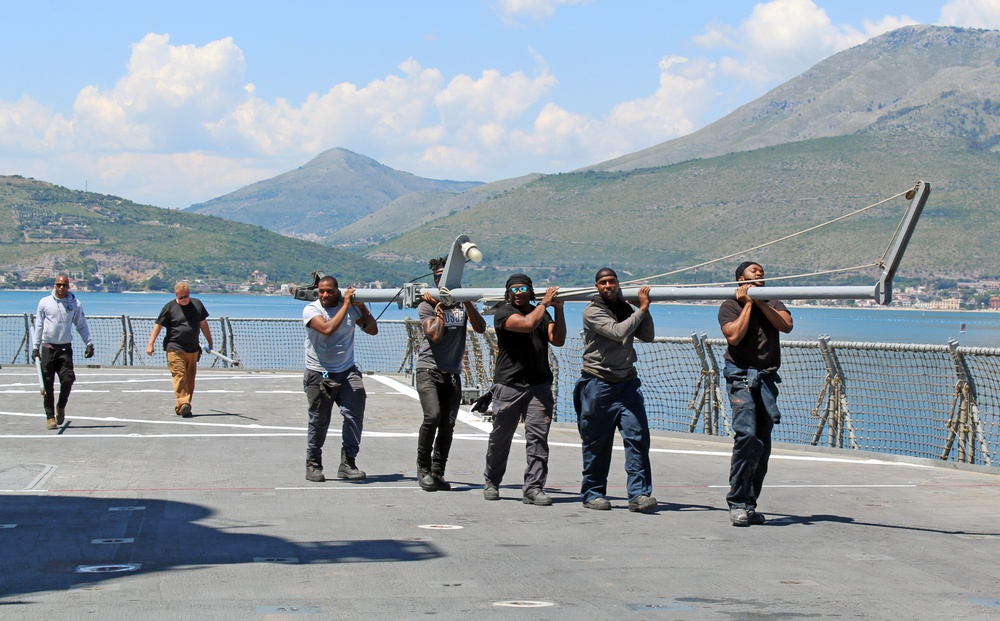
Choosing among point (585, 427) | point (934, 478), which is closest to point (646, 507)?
point (585, 427)

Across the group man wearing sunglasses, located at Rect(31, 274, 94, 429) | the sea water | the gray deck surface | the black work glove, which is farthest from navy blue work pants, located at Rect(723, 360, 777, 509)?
the sea water

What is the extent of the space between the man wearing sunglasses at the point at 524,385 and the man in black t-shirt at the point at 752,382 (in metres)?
1.47

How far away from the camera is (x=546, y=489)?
37.4ft

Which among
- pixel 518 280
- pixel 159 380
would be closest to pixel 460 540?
pixel 518 280

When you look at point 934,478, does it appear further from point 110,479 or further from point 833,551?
point 110,479

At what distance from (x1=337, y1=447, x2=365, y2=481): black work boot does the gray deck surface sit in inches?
15.6

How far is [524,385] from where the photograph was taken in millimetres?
10508

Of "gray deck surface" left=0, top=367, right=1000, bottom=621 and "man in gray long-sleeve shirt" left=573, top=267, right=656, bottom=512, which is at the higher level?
"man in gray long-sleeve shirt" left=573, top=267, right=656, bottom=512

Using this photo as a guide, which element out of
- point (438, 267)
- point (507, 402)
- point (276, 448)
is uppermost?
point (438, 267)

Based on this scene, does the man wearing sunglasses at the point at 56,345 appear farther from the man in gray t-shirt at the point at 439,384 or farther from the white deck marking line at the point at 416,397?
the man in gray t-shirt at the point at 439,384

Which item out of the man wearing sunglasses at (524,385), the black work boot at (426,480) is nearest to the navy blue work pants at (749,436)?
the man wearing sunglasses at (524,385)

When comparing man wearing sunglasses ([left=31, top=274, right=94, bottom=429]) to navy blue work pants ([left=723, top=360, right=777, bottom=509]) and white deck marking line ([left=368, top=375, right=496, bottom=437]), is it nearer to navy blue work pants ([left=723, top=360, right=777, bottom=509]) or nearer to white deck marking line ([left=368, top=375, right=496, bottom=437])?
white deck marking line ([left=368, top=375, right=496, bottom=437])

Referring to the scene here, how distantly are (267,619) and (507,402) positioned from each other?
449cm

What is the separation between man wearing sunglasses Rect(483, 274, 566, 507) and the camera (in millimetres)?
10336
